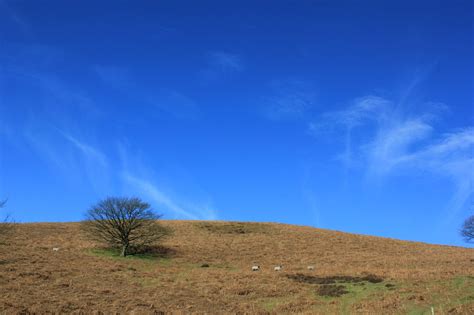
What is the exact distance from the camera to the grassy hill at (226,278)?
23641 mm

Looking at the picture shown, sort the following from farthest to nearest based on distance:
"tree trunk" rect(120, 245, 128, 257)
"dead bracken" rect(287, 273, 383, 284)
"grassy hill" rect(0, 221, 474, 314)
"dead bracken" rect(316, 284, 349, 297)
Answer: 1. "tree trunk" rect(120, 245, 128, 257)
2. "dead bracken" rect(287, 273, 383, 284)
3. "dead bracken" rect(316, 284, 349, 297)
4. "grassy hill" rect(0, 221, 474, 314)

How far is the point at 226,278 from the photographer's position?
33.4m

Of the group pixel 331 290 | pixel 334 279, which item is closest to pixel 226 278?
pixel 334 279

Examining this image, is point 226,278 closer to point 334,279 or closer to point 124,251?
point 334,279

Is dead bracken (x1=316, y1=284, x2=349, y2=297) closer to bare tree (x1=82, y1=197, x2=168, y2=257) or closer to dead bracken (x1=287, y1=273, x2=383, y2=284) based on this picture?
dead bracken (x1=287, y1=273, x2=383, y2=284)

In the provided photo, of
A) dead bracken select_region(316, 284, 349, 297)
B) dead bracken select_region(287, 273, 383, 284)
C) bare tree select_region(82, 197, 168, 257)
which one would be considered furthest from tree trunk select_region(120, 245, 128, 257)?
dead bracken select_region(316, 284, 349, 297)

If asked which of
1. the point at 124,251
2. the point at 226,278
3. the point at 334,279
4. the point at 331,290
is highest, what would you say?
the point at 124,251

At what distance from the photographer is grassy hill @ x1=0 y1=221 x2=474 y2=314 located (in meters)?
23.6

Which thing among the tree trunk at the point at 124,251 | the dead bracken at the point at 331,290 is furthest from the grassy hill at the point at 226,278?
the tree trunk at the point at 124,251

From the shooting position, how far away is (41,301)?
923 inches

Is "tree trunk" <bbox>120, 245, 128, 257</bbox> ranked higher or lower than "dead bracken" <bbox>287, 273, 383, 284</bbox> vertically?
higher

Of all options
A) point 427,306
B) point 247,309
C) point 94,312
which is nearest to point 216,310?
point 247,309

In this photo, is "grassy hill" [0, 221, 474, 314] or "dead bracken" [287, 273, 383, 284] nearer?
"grassy hill" [0, 221, 474, 314]

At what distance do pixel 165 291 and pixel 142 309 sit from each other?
16.3 feet
